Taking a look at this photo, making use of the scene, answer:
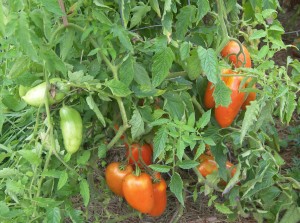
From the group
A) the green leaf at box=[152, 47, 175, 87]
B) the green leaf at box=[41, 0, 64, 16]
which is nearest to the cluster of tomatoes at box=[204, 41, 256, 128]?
the green leaf at box=[152, 47, 175, 87]

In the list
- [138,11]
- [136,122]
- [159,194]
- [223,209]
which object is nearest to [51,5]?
[138,11]

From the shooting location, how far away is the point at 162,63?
1.13m

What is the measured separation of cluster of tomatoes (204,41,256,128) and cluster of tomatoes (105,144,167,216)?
253mm

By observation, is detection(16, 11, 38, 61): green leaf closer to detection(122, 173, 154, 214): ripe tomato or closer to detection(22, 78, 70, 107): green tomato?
detection(22, 78, 70, 107): green tomato

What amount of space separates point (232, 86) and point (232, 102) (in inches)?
1.8

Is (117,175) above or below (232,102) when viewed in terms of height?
below

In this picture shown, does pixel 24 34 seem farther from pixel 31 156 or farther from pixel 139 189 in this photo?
pixel 139 189

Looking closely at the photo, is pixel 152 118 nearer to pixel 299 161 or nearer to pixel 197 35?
pixel 197 35

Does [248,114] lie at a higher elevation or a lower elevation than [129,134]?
higher

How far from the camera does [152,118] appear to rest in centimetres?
129

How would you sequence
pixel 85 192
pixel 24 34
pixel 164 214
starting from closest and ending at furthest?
pixel 24 34 → pixel 85 192 → pixel 164 214

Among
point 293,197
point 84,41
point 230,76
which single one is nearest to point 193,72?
point 230,76

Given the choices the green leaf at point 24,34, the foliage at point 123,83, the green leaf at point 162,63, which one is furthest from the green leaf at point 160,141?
the green leaf at point 24,34

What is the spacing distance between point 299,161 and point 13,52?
1.20 metres
